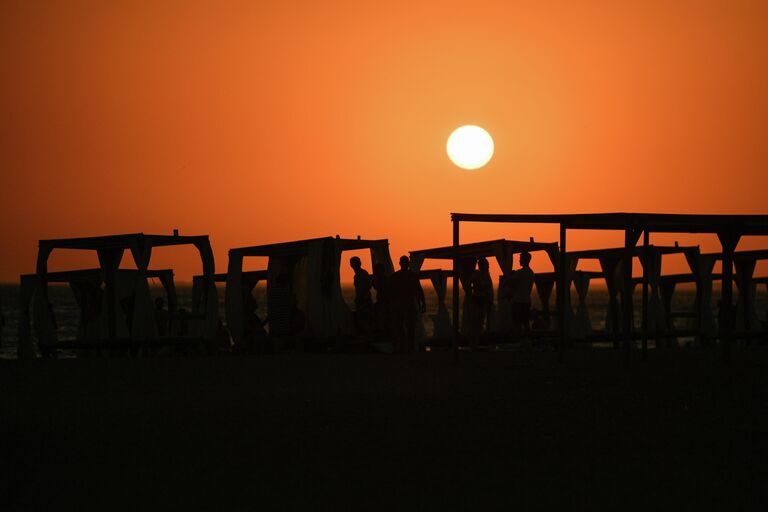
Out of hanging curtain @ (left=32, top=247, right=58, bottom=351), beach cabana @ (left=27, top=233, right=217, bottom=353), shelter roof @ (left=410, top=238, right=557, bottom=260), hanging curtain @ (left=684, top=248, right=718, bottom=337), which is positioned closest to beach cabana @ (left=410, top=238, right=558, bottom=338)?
shelter roof @ (left=410, top=238, right=557, bottom=260)

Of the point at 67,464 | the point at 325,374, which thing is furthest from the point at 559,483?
the point at 325,374

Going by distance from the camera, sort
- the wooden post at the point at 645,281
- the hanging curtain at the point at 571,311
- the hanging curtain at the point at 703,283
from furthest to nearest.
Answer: the hanging curtain at the point at 571,311 < the hanging curtain at the point at 703,283 < the wooden post at the point at 645,281

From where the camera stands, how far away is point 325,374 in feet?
52.2

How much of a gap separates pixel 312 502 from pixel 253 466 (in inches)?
50.7

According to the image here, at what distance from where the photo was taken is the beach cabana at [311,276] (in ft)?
75.4

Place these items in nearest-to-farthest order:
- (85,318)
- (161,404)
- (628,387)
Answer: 1. (161,404)
2. (628,387)
3. (85,318)

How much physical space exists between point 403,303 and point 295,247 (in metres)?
2.94

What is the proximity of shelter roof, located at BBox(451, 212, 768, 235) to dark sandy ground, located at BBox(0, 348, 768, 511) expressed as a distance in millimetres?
2099

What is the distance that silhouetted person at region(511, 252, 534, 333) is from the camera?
829 inches

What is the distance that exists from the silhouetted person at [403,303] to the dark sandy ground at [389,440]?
5304 mm

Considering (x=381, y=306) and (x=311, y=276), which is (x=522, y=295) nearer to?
(x=381, y=306)

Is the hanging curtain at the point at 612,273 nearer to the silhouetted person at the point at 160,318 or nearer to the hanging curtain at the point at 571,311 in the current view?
the hanging curtain at the point at 571,311

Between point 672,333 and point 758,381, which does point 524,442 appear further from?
point 672,333

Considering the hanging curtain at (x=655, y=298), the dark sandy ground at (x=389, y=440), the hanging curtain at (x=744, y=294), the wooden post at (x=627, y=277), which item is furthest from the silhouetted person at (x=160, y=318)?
the hanging curtain at (x=744, y=294)
